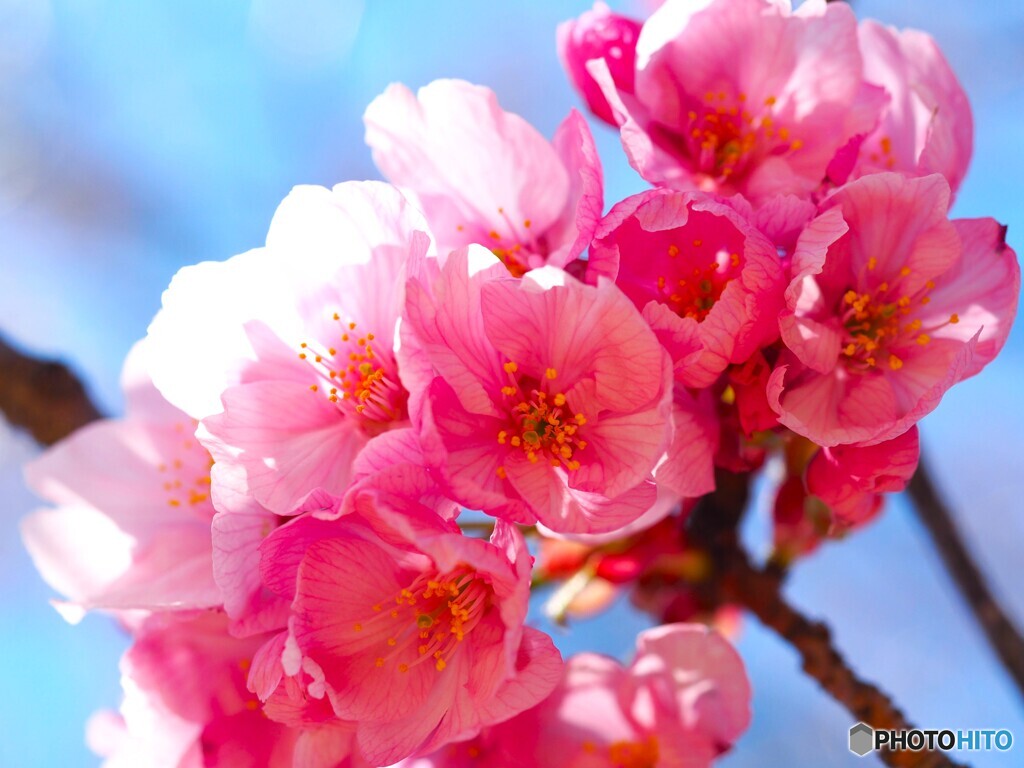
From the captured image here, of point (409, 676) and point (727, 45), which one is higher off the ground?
point (727, 45)

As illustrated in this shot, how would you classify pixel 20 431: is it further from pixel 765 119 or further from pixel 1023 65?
pixel 1023 65

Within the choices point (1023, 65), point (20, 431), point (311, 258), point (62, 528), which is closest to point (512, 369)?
point (311, 258)

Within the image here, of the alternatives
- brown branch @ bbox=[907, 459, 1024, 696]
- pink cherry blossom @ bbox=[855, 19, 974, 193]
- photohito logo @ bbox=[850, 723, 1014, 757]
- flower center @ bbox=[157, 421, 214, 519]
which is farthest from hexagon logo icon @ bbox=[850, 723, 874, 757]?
flower center @ bbox=[157, 421, 214, 519]

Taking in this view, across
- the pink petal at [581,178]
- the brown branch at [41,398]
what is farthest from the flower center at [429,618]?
the brown branch at [41,398]

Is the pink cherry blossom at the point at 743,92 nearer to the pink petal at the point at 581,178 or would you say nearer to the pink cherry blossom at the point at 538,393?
the pink petal at the point at 581,178

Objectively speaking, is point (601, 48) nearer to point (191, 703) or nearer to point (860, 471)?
point (860, 471)

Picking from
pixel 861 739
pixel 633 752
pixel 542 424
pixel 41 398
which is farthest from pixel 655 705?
pixel 41 398
